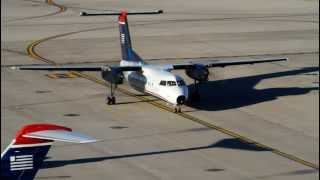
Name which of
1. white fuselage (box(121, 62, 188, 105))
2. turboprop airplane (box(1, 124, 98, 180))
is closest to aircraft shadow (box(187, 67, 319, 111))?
white fuselage (box(121, 62, 188, 105))

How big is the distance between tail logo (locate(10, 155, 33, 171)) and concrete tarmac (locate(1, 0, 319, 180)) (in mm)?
10159

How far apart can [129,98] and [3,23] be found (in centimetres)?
3643

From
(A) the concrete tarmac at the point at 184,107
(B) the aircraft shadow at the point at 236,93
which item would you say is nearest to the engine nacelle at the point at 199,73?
(B) the aircraft shadow at the point at 236,93

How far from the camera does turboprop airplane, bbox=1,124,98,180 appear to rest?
98.9ft

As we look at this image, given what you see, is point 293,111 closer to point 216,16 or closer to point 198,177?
point 198,177

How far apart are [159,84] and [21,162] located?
24863 millimetres

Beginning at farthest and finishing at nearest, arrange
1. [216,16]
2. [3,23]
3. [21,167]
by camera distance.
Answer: [216,16] → [3,23] → [21,167]

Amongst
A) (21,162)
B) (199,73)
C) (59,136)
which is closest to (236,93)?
(199,73)

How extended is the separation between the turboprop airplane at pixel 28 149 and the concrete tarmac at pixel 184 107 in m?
10.1

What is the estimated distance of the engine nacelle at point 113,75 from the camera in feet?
186

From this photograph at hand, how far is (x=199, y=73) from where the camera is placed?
191 feet

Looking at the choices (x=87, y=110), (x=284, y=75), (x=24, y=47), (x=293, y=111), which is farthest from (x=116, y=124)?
(x=24, y=47)

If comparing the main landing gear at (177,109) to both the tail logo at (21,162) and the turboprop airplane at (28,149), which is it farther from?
the tail logo at (21,162)

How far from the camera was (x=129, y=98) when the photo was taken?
5903 cm
